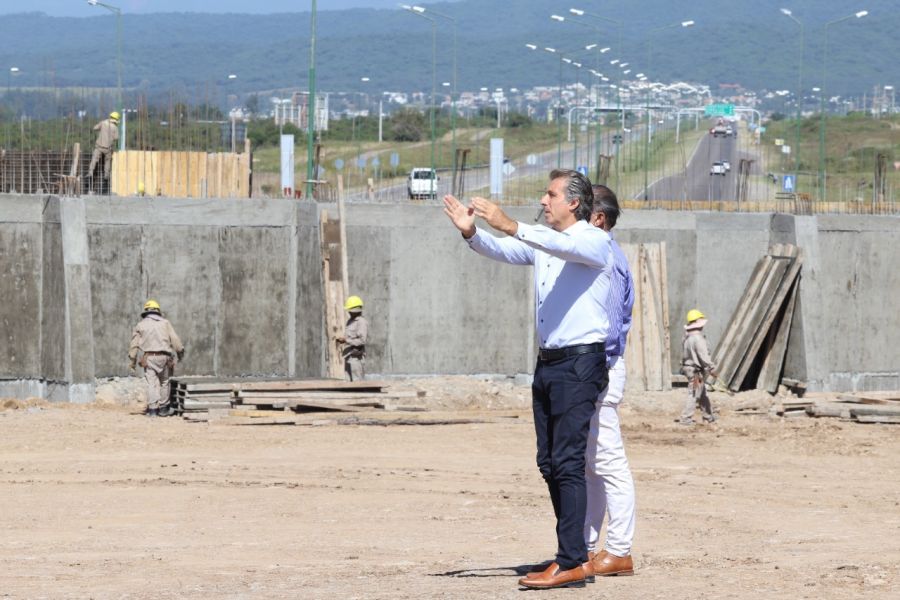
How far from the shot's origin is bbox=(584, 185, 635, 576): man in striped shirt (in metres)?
7.63

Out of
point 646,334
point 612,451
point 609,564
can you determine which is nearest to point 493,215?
point 612,451

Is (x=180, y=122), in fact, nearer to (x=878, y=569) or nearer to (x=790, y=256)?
(x=790, y=256)

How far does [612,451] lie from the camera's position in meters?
7.66

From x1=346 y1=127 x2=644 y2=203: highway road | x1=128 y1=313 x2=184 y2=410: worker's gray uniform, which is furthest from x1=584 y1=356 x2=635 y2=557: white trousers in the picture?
x1=346 y1=127 x2=644 y2=203: highway road

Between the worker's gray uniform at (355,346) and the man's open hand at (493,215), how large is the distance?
12.9 m

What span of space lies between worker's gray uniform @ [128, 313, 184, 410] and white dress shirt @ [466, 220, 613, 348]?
11955 millimetres

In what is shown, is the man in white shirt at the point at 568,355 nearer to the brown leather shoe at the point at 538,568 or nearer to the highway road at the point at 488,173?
the brown leather shoe at the point at 538,568

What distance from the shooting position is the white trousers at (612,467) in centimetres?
762

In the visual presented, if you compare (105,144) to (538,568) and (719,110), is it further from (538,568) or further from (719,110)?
(719,110)

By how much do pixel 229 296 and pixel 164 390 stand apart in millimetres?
2584

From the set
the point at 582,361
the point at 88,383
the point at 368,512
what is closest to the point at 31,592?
the point at 582,361

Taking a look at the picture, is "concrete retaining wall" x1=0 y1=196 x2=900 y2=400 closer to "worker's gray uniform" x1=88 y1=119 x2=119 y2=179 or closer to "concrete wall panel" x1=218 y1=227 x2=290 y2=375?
"concrete wall panel" x1=218 y1=227 x2=290 y2=375

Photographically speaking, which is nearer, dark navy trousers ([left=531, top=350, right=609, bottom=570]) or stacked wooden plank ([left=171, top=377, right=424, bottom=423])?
dark navy trousers ([left=531, top=350, right=609, bottom=570])

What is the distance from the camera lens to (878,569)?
8242 millimetres
